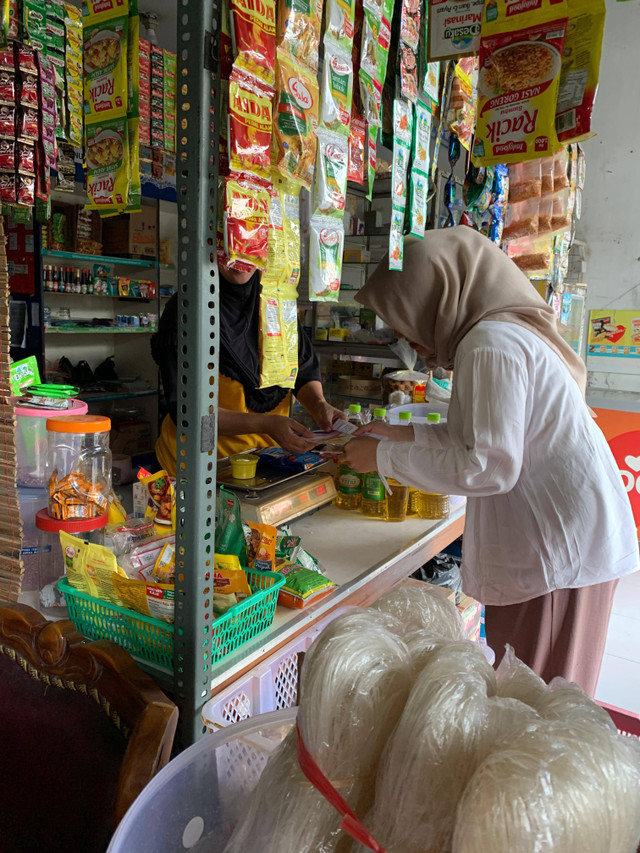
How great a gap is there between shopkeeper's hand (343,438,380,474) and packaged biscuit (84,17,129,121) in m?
1.01

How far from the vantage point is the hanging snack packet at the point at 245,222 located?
3.21 ft

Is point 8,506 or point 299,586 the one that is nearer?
point 8,506

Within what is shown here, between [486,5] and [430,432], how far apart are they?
44.8 inches

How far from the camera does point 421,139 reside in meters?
1.66

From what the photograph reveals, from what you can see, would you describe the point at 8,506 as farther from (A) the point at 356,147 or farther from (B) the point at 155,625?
(A) the point at 356,147

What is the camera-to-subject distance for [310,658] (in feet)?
2.16

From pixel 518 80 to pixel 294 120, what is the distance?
857 millimetres

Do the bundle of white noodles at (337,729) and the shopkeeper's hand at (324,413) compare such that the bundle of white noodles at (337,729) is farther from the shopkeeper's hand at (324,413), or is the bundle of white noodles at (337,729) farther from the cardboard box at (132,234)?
the cardboard box at (132,234)

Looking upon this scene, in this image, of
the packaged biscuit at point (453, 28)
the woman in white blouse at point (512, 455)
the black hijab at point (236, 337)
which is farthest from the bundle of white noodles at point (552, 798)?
the black hijab at point (236, 337)

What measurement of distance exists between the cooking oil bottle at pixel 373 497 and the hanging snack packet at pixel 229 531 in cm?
85

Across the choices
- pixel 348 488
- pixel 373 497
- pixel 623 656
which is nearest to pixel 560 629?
pixel 373 497

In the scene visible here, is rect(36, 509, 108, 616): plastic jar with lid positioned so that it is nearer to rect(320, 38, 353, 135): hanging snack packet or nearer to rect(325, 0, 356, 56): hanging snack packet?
rect(320, 38, 353, 135): hanging snack packet

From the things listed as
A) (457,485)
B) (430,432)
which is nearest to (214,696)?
(457,485)

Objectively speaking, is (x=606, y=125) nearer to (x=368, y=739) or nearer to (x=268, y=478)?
(x=268, y=478)
